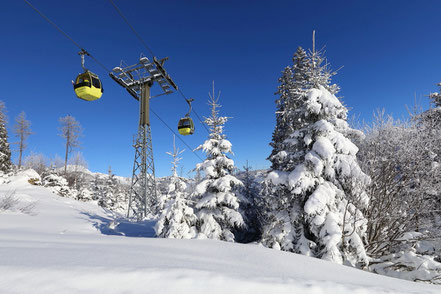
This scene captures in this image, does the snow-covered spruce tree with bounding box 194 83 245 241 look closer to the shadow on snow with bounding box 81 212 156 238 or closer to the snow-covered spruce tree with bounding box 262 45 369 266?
the snow-covered spruce tree with bounding box 262 45 369 266

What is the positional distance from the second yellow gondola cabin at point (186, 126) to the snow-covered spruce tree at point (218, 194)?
2.08m

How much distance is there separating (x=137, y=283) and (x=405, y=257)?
7.82 meters

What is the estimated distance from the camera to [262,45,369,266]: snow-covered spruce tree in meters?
6.44

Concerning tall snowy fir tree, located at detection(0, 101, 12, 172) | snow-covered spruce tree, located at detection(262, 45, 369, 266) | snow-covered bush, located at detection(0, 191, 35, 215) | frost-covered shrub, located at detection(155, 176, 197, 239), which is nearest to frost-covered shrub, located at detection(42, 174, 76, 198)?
tall snowy fir tree, located at detection(0, 101, 12, 172)

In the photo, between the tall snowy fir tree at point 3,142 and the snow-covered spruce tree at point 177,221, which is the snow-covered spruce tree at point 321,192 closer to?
the snow-covered spruce tree at point 177,221

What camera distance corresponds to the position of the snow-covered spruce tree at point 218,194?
10.6 m

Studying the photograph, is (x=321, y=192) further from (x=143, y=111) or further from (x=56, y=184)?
(x=56, y=184)

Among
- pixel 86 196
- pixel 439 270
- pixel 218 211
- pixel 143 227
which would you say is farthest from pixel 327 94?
pixel 86 196

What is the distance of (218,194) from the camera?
36.2ft

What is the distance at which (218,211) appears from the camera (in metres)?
11.0

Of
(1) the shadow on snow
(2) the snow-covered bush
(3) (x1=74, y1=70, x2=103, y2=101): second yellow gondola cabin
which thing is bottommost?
(1) the shadow on snow

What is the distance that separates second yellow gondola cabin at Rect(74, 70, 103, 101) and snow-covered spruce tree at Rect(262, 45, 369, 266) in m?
7.62

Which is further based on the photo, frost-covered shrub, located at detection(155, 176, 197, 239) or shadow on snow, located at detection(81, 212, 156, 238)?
shadow on snow, located at detection(81, 212, 156, 238)

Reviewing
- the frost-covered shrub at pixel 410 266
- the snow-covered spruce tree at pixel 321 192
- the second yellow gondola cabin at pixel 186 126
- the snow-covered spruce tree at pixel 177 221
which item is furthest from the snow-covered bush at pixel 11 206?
the frost-covered shrub at pixel 410 266
